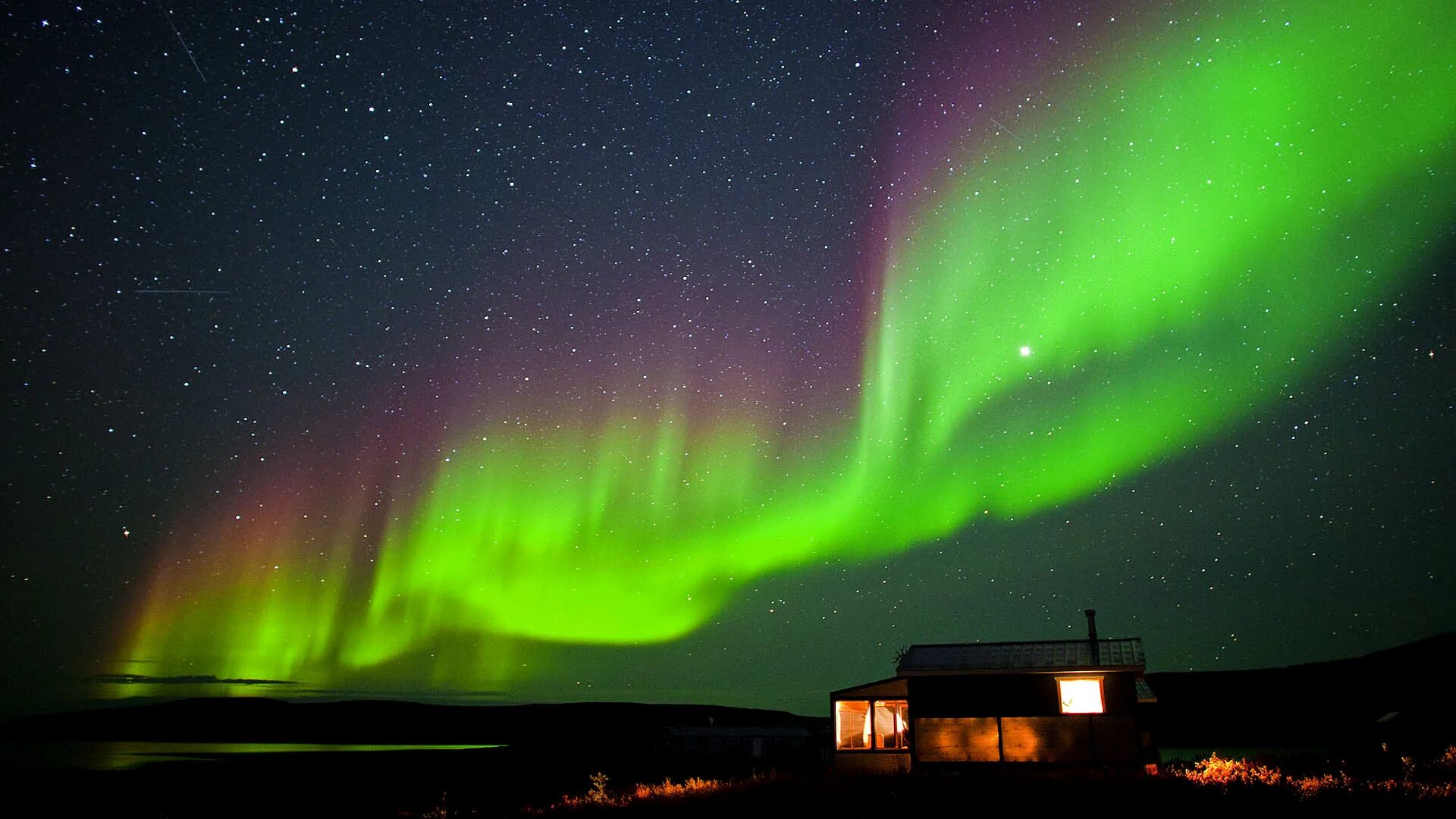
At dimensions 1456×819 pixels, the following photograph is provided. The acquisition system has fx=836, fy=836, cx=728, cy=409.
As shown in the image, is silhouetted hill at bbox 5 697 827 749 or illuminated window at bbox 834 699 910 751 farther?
silhouetted hill at bbox 5 697 827 749

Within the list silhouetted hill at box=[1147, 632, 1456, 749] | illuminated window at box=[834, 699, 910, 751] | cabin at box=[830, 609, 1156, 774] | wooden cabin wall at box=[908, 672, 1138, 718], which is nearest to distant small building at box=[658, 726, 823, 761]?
illuminated window at box=[834, 699, 910, 751]

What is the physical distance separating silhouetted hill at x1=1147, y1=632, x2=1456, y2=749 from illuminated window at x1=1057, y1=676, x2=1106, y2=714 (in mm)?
56036

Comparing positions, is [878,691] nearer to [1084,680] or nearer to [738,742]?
[1084,680]

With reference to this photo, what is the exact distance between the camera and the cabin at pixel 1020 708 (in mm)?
19672

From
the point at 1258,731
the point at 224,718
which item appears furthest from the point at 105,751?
the point at 1258,731

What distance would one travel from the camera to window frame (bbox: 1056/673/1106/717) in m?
19.8

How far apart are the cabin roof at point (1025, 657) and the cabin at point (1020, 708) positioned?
0.02 metres

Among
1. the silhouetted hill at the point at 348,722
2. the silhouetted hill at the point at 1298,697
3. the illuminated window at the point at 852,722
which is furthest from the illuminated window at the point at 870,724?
the silhouetted hill at the point at 348,722

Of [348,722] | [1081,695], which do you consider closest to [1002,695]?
[1081,695]

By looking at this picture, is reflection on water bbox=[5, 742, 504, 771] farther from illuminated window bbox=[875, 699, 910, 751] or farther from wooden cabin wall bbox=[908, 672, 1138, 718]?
wooden cabin wall bbox=[908, 672, 1138, 718]

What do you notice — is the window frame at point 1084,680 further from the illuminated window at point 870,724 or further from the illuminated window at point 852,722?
the illuminated window at point 852,722

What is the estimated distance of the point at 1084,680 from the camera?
20.1 meters

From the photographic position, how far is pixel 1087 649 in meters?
21.0

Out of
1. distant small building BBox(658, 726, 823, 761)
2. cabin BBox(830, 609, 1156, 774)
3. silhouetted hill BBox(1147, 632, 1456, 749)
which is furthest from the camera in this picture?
silhouetted hill BBox(1147, 632, 1456, 749)
